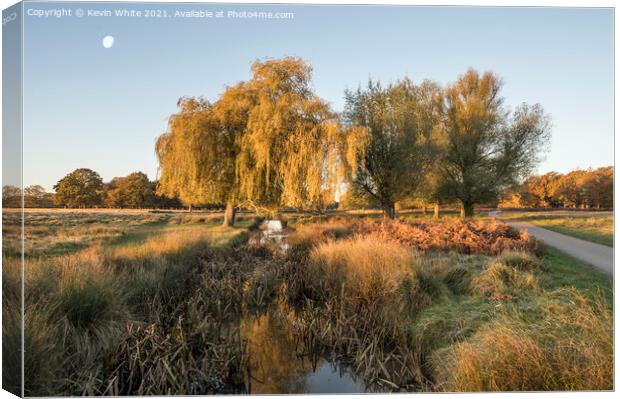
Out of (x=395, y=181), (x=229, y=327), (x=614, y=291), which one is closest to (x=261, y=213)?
(x=229, y=327)

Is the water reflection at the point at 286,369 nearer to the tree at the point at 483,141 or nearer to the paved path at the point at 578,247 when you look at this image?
the paved path at the point at 578,247

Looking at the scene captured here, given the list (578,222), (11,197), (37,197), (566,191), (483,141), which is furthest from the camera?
(483,141)

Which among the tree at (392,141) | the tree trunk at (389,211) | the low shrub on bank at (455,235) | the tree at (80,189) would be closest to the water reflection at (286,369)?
the tree at (80,189)

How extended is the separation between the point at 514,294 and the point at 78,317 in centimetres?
601

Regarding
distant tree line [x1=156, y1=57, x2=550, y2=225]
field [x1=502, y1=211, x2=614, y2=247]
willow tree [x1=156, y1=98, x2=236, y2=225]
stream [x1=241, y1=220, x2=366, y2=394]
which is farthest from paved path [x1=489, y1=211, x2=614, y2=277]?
willow tree [x1=156, y1=98, x2=236, y2=225]

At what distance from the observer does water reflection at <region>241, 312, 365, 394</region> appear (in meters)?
4.43

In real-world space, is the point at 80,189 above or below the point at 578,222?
above

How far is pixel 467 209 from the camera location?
7.33m

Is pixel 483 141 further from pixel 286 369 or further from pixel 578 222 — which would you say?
pixel 286 369

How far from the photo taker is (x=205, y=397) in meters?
3.97

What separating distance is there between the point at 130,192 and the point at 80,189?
735 millimetres

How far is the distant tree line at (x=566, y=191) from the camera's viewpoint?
4.75 meters

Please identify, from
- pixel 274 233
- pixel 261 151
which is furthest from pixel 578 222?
pixel 261 151

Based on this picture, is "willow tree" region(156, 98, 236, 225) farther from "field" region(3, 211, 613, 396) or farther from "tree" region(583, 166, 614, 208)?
"tree" region(583, 166, 614, 208)
